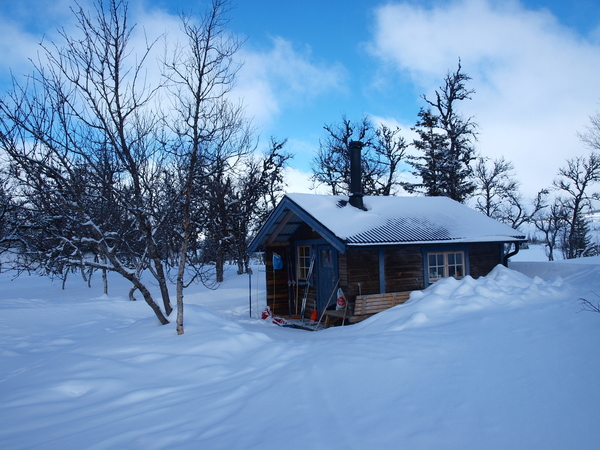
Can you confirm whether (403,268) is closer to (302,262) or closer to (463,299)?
(463,299)

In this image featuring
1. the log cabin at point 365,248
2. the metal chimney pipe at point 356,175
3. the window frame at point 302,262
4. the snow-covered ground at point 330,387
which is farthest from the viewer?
the window frame at point 302,262

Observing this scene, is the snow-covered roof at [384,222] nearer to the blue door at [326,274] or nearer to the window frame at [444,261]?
the window frame at [444,261]

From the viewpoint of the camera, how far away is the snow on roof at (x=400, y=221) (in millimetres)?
10570

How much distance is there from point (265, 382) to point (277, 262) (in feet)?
27.3

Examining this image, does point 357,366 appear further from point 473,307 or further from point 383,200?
point 383,200

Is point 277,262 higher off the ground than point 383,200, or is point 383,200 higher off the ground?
point 383,200

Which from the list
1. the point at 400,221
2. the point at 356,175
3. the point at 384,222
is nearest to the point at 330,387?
the point at 384,222

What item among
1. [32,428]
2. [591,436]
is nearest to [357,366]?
[591,436]

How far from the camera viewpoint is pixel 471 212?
1423 cm

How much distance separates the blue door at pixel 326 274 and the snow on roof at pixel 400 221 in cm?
116

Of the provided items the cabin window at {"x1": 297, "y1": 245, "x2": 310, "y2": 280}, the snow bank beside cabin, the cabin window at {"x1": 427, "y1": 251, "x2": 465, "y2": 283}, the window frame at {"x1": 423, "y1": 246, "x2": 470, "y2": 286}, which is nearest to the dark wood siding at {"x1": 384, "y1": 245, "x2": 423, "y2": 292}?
the window frame at {"x1": 423, "y1": 246, "x2": 470, "y2": 286}

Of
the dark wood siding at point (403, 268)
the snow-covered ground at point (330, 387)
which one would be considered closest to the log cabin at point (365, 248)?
the dark wood siding at point (403, 268)

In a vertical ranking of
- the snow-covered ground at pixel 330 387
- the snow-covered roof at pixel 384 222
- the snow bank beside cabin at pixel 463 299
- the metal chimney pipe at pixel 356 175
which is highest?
the metal chimney pipe at pixel 356 175

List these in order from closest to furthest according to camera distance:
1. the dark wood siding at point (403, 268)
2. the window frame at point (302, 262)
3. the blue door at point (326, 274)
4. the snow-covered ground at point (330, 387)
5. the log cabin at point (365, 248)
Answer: the snow-covered ground at point (330, 387), the log cabin at point (365, 248), the dark wood siding at point (403, 268), the blue door at point (326, 274), the window frame at point (302, 262)
